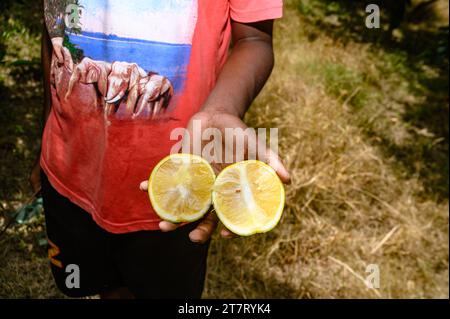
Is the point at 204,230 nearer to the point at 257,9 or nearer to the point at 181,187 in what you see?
the point at 181,187

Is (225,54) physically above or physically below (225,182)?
above

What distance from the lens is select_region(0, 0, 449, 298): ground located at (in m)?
2.55

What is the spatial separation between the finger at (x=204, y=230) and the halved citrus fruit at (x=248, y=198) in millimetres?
40

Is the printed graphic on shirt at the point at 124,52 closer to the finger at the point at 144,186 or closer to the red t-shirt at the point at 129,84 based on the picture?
the red t-shirt at the point at 129,84

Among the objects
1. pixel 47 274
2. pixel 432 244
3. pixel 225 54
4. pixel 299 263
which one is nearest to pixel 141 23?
pixel 225 54

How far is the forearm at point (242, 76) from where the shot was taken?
1.25 metres

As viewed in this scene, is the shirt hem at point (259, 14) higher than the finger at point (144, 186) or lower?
higher

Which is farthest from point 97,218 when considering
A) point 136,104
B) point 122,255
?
point 136,104

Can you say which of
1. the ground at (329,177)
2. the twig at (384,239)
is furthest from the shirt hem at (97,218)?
the twig at (384,239)

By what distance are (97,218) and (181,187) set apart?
290 millimetres
